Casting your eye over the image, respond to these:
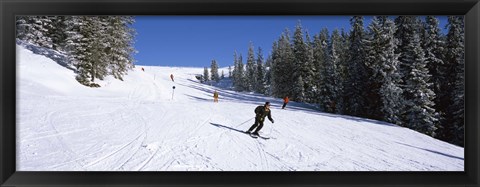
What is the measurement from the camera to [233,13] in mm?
3912

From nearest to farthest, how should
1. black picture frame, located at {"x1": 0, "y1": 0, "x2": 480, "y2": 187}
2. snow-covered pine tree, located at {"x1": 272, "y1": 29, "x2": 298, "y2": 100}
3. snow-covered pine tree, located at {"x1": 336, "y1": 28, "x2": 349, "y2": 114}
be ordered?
1. black picture frame, located at {"x1": 0, "y1": 0, "x2": 480, "y2": 187}
2. snow-covered pine tree, located at {"x1": 336, "y1": 28, "x2": 349, "y2": 114}
3. snow-covered pine tree, located at {"x1": 272, "y1": 29, "x2": 298, "y2": 100}

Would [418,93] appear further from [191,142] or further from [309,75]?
[191,142]

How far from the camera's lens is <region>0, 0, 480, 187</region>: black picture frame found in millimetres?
3814

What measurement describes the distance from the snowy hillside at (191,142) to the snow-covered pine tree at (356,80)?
339 cm

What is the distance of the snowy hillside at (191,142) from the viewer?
4324 millimetres

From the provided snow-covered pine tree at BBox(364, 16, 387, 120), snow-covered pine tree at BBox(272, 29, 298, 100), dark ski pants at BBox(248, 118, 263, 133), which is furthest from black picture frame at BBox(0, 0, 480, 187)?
snow-covered pine tree at BBox(272, 29, 298, 100)

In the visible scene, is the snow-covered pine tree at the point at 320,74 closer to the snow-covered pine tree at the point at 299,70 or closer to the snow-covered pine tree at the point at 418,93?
the snow-covered pine tree at the point at 299,70

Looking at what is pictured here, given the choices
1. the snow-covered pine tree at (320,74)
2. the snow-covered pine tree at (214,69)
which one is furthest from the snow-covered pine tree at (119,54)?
the snow-covered pine tree at (320,74)

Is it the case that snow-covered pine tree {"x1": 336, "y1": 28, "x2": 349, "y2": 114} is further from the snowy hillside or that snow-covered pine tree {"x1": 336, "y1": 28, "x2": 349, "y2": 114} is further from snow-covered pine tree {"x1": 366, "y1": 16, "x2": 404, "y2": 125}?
the snowy hillside

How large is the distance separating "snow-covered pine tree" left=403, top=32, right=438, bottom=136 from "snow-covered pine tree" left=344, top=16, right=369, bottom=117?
5.56 ft

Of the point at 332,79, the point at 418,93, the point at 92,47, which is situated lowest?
the point at 418,93

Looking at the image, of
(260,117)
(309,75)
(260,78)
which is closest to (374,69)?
(309,75)

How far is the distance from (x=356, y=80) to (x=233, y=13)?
987 cm
